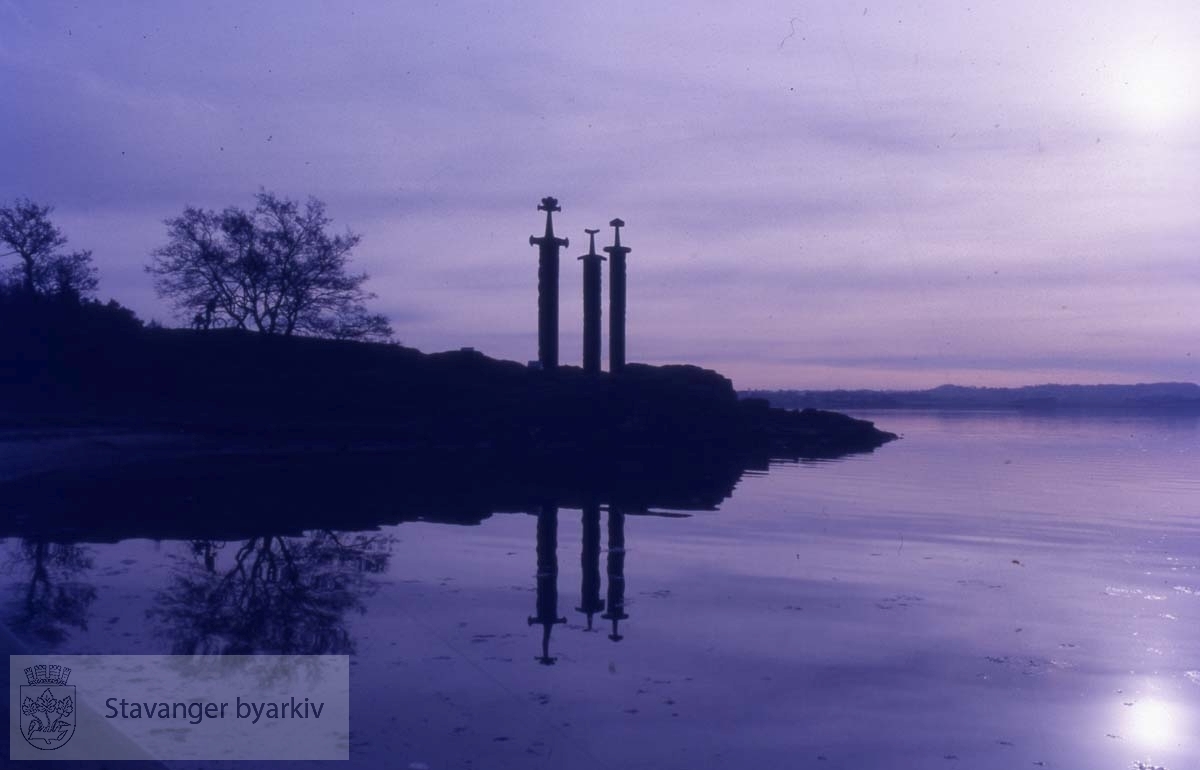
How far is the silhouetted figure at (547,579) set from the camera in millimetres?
8312

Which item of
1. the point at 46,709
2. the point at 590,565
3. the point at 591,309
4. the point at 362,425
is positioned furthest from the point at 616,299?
the point at 46,709

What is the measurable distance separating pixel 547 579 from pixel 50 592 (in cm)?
498

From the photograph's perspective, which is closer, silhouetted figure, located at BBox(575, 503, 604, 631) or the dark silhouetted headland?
silhouetted figure, located at BBox(575, 503, 604, 631)

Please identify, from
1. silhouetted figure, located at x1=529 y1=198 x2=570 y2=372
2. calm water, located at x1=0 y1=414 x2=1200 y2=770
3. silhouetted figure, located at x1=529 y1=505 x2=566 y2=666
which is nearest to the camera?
calm water, located at x1=0 y1=414 x2=1200 y2=770

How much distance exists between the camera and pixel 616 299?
3656 cm

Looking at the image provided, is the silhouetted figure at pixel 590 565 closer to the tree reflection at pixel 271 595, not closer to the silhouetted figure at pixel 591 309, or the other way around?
the tree reflection at pixel 271 595

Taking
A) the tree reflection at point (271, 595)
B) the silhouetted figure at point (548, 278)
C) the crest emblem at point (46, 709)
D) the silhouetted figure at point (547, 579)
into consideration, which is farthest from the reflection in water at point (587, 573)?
the silhouetted figure at point (548, 278)

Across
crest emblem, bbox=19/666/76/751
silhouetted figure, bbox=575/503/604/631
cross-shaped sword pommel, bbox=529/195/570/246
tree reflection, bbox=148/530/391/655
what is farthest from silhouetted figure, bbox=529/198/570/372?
crest emblem, bbox=19/666/76/751

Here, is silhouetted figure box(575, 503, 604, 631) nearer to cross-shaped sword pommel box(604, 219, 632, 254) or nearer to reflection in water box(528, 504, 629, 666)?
reflection in water box(528, 504, 629, 666)

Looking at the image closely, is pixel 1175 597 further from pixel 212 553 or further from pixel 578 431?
pixel 578 431

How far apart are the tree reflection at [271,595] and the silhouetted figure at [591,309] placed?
23.3 m

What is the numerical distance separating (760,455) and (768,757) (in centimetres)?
2863

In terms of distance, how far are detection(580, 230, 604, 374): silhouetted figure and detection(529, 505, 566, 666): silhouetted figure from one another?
19619 millimetres

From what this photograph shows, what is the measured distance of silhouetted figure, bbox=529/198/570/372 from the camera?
3375cm
